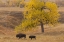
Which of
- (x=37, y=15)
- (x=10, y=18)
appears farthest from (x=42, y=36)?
(x=10, y=18)

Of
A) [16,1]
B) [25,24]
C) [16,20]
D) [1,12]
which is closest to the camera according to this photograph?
[25,24]

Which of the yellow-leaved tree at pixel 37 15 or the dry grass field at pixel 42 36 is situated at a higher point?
the yellow-leaved tree at pixel 37 15

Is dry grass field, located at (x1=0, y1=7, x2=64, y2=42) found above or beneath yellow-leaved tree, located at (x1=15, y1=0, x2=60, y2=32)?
beneath

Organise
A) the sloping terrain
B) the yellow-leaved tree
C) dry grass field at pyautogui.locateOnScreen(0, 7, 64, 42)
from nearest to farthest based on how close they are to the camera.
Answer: dry grass field at pyautogui.locateOnScreen(0, 7, 64, 42) → the yellow-leaved tree → the sloping terrain

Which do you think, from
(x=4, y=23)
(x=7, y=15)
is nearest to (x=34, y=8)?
(x=4, y=23)

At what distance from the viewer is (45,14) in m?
52.3

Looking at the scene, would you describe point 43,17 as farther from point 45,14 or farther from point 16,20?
point 16,20

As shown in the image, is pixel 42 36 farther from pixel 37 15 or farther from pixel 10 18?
pixel 10 18

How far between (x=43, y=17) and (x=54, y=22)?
3.44m

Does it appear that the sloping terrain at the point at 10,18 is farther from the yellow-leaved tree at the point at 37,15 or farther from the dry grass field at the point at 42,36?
the yellow-leaved tree at the point at 37,15

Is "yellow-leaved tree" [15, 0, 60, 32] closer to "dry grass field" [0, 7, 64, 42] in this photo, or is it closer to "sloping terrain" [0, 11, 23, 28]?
"dry grass field" [0, 7, 64, 42]

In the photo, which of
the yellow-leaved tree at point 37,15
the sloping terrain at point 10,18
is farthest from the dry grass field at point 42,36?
the sloping terrain at point 10,18

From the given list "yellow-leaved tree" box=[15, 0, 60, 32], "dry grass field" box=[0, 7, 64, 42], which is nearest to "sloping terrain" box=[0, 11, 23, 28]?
"dry grass field" box=[0, 7, 64, 42]

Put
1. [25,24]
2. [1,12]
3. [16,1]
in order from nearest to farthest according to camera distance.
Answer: [25,24] < [1,12] < [16,1]
